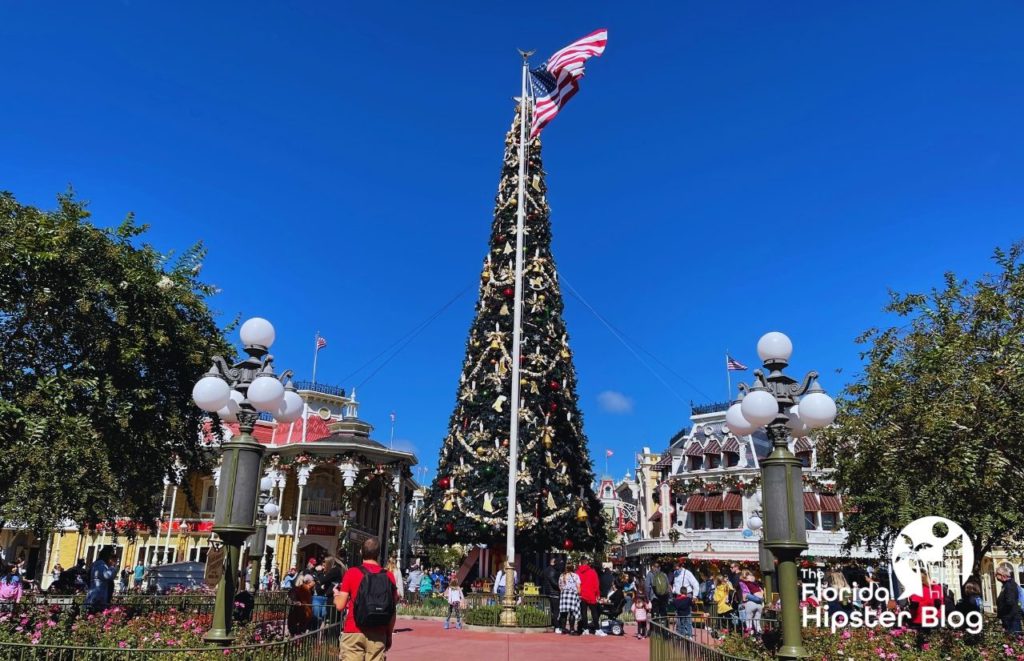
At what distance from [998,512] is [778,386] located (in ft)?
30.9

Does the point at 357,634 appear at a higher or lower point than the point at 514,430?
lower

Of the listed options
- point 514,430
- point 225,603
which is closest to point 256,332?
point 225,603

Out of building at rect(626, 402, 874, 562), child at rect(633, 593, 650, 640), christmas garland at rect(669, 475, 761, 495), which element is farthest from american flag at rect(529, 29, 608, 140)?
christmas garland at rect(669, 475, 761, 495)

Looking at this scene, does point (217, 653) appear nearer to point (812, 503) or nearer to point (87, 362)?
point (87, 362)

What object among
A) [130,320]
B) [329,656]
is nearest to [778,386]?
[329,656]

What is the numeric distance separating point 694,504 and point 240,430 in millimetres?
41009

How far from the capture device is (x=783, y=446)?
7918 millimetres

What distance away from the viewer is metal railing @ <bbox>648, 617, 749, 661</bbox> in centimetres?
713

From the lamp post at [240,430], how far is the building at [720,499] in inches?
1335

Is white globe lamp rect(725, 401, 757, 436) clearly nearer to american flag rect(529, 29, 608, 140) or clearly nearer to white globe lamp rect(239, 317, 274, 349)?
white globe lamp rect(239, 317, 274, 349)

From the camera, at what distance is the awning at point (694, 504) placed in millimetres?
45250

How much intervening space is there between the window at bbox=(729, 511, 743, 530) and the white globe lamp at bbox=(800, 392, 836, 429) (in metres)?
38.0

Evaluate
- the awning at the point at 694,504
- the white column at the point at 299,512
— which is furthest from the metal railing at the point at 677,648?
the awning at the point at 694,504

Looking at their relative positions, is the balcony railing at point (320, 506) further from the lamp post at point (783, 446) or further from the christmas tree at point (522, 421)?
the lamp post at point (783, 446)
